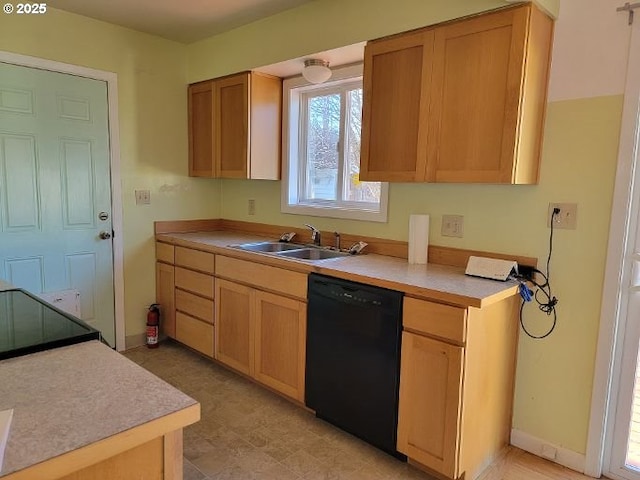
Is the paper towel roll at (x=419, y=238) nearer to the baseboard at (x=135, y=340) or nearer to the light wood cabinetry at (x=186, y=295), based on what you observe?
the light wood cabinetry at (x=186, y=295)

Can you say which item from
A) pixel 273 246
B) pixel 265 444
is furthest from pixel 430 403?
pixel 273 246

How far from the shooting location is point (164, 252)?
351cm

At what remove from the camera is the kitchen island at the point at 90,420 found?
72 centimetres

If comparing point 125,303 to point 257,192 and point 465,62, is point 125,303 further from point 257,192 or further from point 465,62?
point 465,62

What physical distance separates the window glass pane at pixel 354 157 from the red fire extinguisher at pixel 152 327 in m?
1.77

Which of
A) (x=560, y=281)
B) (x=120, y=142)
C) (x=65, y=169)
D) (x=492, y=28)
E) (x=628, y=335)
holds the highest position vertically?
(x=492, y=28)

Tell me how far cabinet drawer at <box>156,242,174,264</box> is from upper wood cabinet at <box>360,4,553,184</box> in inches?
73.7

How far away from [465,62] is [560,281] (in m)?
1.12

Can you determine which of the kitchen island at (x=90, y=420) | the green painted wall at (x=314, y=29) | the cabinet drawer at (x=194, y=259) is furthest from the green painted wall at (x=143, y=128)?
the kitchen island at (x=90, y=420)

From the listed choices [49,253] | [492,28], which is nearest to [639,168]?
[492,28]

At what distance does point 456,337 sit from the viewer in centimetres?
180

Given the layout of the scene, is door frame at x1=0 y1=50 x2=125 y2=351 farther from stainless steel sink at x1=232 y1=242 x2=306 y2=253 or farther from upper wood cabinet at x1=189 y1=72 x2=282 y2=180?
stainless steel sink at x1=232 y1=242 x2=306 y2=253

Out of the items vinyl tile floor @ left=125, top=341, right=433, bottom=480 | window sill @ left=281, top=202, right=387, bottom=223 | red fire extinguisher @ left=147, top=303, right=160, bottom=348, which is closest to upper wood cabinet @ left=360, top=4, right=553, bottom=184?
window sill @ left=281, top=202, right=387, bottom=223

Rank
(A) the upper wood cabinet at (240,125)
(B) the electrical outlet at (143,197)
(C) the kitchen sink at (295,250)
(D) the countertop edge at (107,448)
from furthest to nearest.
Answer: (B) the electrical outlet at (143,197) → (A) the upper wood cabinet at (240,125) → (C) the kitchen sink at (295,250) → (D) the countertop edge at (107,448)
